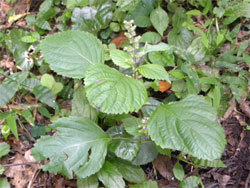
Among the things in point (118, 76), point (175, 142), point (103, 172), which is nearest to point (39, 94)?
point (103, 172)

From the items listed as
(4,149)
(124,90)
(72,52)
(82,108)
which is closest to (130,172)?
(82,108)

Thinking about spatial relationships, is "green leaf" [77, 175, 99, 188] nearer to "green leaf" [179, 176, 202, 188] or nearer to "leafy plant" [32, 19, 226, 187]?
"leafy plant" [32, 19, 226, 187]

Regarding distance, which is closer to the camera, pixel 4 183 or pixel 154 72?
pixel 154 72

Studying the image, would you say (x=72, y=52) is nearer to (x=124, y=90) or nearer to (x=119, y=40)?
(x=124, y=90)

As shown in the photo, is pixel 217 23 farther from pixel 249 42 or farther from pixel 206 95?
pixel 206 95

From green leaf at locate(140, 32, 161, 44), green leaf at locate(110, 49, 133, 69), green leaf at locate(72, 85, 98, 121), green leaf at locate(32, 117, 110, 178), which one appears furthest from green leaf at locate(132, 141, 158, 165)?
green leaf at locate(140, 32, 161, 44)

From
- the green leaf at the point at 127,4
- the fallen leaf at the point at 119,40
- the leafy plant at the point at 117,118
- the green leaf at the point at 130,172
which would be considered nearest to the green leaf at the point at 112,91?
the leafy plant at the point at 117,118
